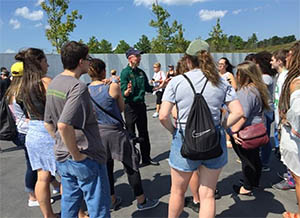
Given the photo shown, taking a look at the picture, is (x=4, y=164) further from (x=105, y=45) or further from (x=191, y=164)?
(x=105, y=45)

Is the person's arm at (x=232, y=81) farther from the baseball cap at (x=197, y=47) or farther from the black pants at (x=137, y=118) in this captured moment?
the baseball cap at (x=197, y=47)

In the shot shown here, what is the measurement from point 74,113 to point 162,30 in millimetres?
22424

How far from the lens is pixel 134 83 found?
3920 millimetres

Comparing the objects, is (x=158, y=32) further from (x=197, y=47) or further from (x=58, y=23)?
(x=197, y=47)

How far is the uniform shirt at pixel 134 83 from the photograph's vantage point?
153 inches

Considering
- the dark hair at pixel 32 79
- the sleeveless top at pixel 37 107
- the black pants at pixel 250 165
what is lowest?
the black pants at pixel 250 165

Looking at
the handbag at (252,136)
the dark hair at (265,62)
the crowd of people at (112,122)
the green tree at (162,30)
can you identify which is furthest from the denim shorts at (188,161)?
the green tree at (162,30)

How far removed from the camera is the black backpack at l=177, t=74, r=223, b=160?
6.29 ft

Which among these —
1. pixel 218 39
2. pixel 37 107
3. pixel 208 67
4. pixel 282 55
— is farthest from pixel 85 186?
pixel 218 39

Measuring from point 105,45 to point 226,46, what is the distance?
33041mm

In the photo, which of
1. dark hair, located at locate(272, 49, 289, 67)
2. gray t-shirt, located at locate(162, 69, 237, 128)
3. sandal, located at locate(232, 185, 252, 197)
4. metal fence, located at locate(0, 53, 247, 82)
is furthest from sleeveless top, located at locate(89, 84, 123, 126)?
metal fence, located at locate(0, 53, 247, 82)

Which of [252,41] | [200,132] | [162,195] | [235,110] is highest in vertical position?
[252,41]

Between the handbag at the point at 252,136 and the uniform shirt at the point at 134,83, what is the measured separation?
1740mm

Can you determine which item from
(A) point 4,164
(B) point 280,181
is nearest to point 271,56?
(B) point 280,181
